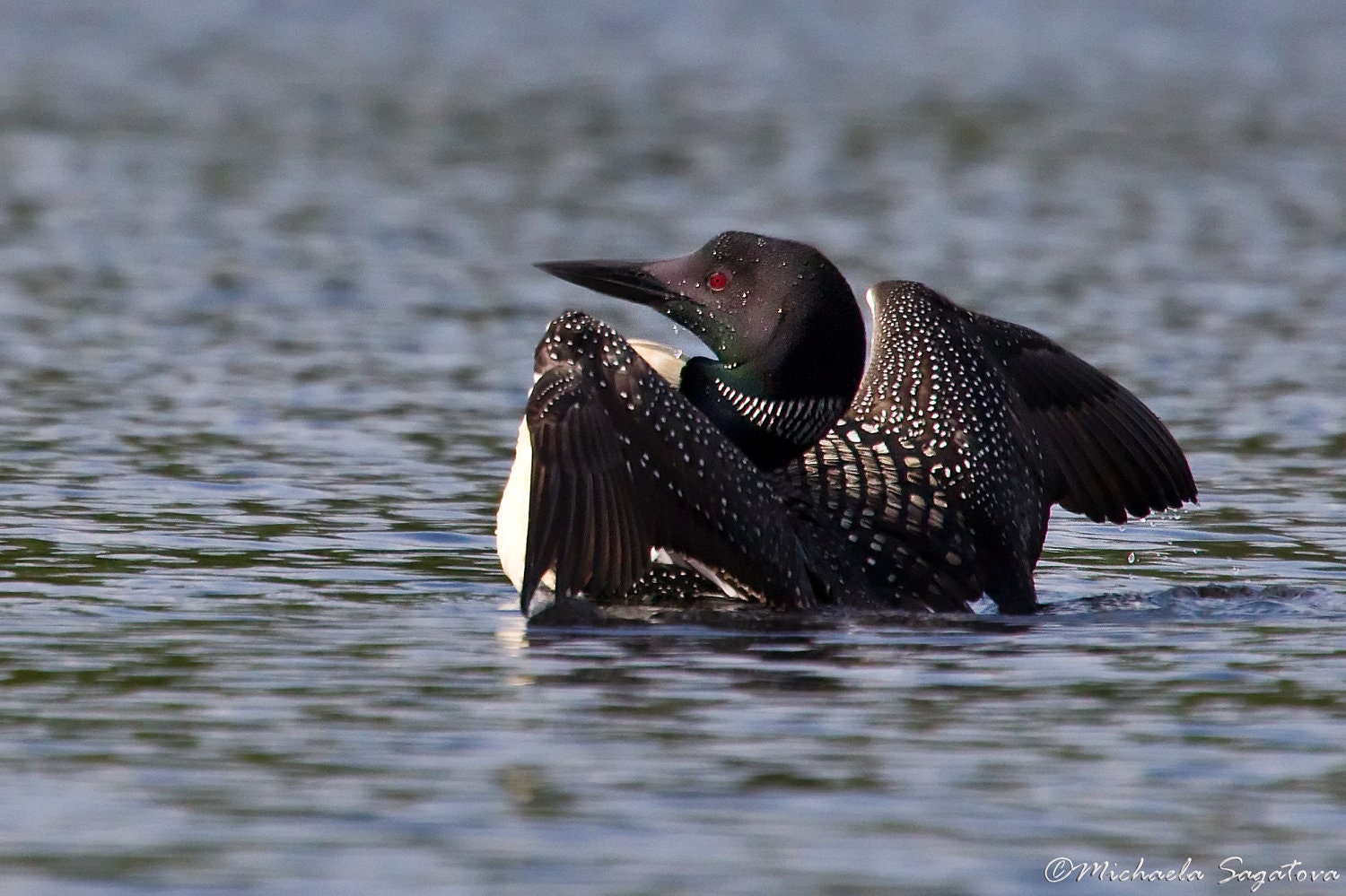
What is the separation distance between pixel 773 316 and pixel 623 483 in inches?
34.9

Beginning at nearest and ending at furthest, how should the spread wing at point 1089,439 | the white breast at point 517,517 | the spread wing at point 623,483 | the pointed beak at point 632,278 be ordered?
the spread wing at point 623,483
the white breast at point 517,517
the pointed beak at point 632,278
the spread wing at point 1089,439

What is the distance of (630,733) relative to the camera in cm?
548

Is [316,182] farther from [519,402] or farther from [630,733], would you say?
[630,733]

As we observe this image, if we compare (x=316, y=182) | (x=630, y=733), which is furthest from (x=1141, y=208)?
(x=630, y=733)

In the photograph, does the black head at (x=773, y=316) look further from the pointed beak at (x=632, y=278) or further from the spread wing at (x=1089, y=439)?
the spread wing at (x=1089, y=439)

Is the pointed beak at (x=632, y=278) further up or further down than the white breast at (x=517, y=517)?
further up

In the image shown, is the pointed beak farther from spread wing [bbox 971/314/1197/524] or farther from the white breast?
spread wing [bbox 971/314/1197/524]

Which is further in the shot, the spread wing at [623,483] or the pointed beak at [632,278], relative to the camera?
the pointed beak at [632,278]

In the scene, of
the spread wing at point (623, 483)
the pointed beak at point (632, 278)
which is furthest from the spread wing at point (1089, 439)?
the spread wing at point (623, 483)

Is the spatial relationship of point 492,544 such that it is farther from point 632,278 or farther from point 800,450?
point 800,450

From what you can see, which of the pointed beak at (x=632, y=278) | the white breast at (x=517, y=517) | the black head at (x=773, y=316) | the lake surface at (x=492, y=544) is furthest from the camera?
the pointed beak at (x=632, y=278)

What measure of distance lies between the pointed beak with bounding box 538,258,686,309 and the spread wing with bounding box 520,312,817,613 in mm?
853

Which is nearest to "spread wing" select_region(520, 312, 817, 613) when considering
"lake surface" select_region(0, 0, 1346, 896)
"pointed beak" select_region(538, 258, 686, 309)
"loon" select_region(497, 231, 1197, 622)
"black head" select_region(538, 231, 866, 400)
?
"loon" select_region(497, 231, 1197, 622)

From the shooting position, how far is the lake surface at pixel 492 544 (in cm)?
482
